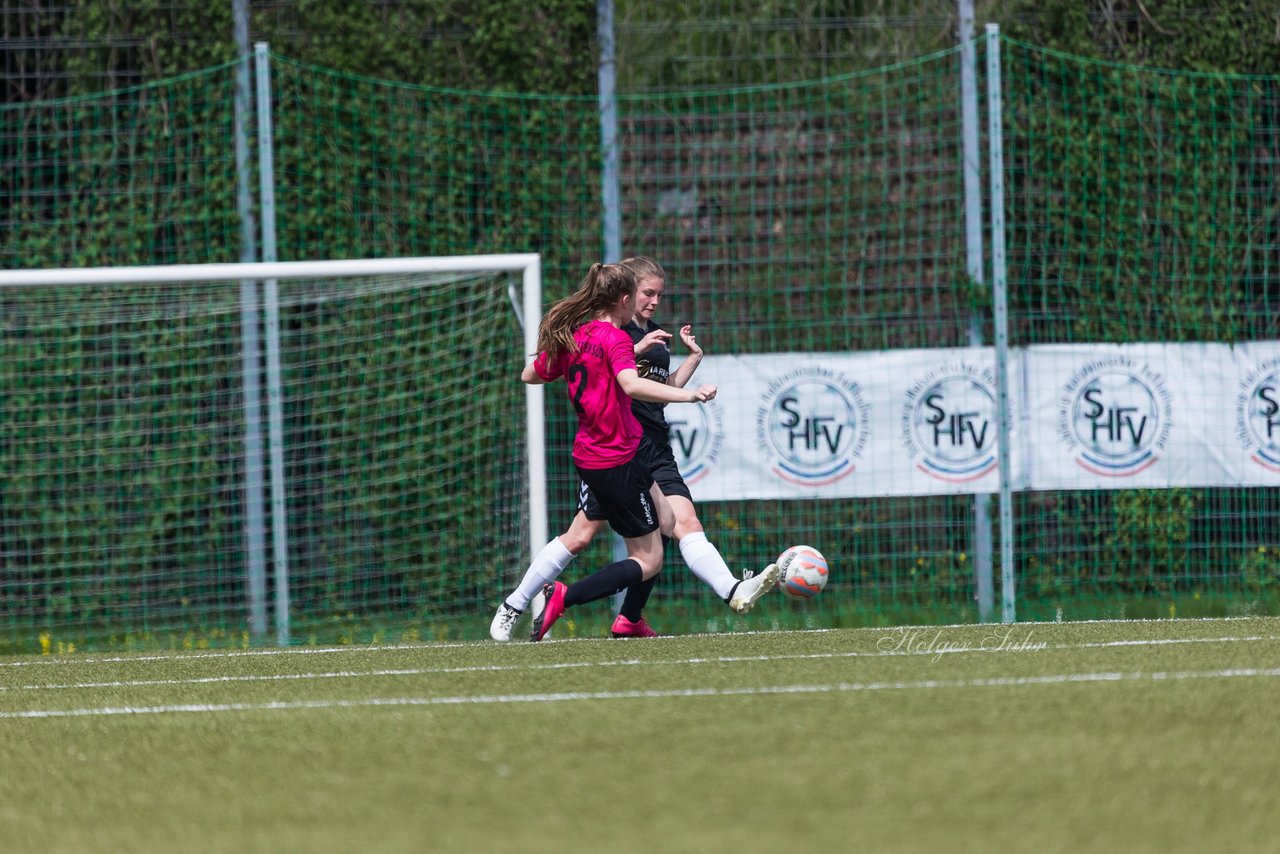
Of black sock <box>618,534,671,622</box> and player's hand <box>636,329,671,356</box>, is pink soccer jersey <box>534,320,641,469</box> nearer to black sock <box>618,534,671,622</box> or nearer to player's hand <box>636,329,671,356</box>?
player's hand <box>636,329,671,356</box>

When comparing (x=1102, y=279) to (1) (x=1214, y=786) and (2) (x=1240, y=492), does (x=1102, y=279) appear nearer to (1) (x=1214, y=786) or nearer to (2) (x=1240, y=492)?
(2) (x=1240, y=492)

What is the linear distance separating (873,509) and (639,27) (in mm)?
2991

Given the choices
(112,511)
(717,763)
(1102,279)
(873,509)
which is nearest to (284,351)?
(112,511)

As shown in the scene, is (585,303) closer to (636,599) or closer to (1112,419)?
(636,599)

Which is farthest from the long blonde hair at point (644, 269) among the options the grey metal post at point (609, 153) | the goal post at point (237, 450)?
the goal post at point (237, 450)

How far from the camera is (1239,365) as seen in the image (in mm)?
8008

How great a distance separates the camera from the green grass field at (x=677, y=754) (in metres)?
2.71

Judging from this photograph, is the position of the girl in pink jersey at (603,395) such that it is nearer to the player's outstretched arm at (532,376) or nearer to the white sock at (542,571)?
the player's outstretched arm at (532,376)

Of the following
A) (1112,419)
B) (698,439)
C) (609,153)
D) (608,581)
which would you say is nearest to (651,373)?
(608,581)

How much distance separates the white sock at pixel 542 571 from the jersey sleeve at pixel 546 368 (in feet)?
2.27

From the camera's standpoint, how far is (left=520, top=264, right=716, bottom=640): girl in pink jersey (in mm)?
6062

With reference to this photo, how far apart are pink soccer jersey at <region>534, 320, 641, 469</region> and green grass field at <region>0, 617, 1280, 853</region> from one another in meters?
0.95

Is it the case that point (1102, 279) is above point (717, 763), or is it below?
above

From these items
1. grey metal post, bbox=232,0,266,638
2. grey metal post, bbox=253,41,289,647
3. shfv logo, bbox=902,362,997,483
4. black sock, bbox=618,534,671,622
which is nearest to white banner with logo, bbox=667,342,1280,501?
shfv logo, bbox=902,362,997,483
